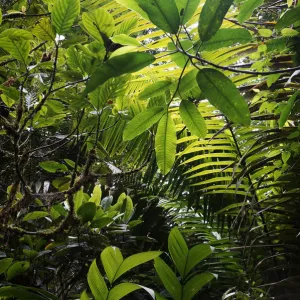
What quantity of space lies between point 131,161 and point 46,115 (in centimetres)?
74

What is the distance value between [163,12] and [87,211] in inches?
27.2

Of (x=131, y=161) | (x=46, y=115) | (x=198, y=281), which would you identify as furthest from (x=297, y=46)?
(x=131, y=161)

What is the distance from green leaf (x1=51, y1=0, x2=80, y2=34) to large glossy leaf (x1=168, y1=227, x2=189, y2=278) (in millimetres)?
534

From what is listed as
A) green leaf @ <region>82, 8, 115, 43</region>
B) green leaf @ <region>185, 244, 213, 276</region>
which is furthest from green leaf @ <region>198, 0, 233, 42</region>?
green leaf @ <region>185, 244, 213, 276</region>

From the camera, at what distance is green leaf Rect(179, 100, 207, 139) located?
70 cm

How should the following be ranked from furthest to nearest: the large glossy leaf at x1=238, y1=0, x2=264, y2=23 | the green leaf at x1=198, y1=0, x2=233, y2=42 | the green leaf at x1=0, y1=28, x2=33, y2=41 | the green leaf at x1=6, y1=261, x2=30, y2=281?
the green leaf at x1=6, y1=261, x2=30, y2=281 < the green leaf at x1=0, y1=28, x2=33, y2=41 < the large glossy leaf at x1=238, y1=0, x2=264, y2=23 < the green leaf at x1=198, y1=0, x2=233, y2=42

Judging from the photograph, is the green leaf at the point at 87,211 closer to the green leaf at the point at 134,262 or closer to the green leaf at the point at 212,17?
the green leaf at the point at 134,262

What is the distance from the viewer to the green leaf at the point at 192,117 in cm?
70

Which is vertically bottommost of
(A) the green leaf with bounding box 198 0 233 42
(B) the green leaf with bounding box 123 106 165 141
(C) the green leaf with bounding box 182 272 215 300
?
(C) the green leaf with bounding box 182 272 215 300

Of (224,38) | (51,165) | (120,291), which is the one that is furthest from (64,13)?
(120,291)

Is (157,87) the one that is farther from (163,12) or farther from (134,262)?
(134,262)

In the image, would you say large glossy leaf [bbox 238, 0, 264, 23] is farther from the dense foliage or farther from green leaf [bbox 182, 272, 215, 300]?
green leaf [bbox 182, 272, 215, 300]

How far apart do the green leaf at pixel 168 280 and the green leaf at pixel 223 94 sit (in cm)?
44

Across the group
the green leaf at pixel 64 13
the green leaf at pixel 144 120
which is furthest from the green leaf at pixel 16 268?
the green leaf at pixel 64 13
